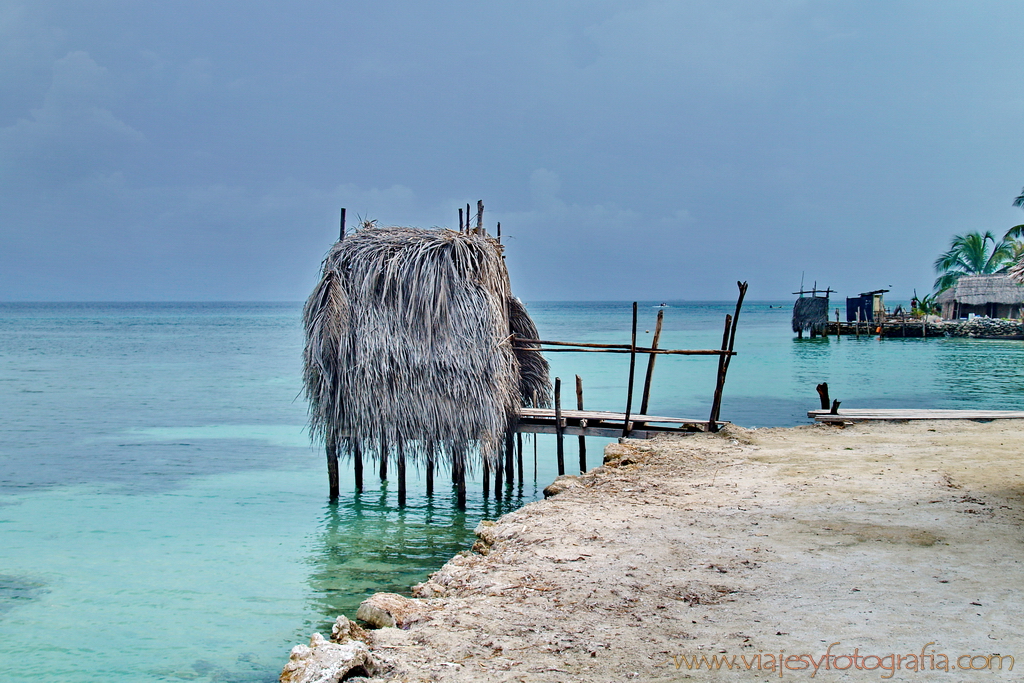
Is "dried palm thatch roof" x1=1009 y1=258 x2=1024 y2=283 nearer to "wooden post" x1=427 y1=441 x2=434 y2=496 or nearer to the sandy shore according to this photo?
the sandy shore

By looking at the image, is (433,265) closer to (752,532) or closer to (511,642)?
(752,532)

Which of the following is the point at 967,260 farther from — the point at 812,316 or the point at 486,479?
the point at 486,479

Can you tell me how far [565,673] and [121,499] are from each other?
35.9ft

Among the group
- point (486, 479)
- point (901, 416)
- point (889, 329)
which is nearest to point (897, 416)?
point (901, 416)

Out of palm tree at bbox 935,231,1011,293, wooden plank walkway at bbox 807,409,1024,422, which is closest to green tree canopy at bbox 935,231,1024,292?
palm tree at bbox 935,231,1011,293

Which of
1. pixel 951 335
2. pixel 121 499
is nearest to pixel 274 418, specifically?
pixel 121 499

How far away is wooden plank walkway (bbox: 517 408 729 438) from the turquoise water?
1.55m

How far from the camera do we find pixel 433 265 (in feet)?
34.1

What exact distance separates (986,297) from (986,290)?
1.58 ft

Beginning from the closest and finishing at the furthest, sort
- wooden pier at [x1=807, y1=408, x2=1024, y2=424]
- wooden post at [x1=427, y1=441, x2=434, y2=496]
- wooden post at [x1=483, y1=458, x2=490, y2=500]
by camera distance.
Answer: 1. wooden post at [x1=427, y1=441, x2=434, y2=496]
2. wooden pier at [x1=807, y1=408, x2=1024, y2=424]
3. wooden post at [x1=483, y1=458, x2=490, y2=500]

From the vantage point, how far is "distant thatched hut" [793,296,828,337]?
54.5 m

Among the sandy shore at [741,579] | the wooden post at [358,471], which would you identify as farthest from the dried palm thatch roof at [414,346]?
the sandy shore at [741,579]

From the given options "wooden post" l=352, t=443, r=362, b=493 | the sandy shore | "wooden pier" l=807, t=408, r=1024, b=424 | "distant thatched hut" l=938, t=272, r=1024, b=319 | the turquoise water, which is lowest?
the turquoise water

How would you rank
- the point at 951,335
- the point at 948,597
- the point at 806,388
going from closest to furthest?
the point at 948,597
the point at 806,388
the point at 951,335
